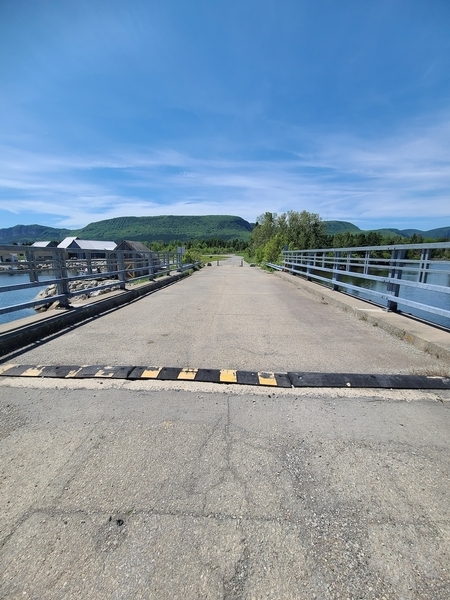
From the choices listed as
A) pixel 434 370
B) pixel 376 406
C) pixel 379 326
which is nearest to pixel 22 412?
pixel 376 406

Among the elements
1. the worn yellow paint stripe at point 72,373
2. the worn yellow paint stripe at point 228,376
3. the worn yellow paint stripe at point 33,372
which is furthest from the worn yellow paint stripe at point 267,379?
the worn yellow paint stripe at point 33,372

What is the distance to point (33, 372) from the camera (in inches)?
134

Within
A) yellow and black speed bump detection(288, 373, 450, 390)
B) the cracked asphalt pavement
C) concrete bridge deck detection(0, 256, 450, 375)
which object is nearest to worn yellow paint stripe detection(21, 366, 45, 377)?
concrete bridge deck detection(0, 256, 450, 375)

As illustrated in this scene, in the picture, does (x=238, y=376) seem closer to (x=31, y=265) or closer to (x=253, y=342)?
(x=253, y=342)

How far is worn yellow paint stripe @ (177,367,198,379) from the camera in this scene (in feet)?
10.7

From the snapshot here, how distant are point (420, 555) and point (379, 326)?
444 centimetres

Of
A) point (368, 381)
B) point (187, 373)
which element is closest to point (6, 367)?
point (187, 373)

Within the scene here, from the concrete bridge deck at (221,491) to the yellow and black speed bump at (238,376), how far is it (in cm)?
12

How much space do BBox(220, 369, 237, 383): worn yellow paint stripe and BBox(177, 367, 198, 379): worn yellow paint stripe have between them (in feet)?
1.06

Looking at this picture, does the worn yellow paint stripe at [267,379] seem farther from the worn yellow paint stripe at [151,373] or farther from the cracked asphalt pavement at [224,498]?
the worn yellow paint stripe at [151,373]

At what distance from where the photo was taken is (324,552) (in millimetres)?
1456

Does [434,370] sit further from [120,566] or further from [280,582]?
[120,566]

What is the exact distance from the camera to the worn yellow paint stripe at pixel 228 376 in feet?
10.5

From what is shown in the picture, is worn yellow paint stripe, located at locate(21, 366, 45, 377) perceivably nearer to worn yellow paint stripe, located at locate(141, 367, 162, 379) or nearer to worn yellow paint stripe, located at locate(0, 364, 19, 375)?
worn yellow paint stripe, located at locate(0, 364, 19, 375)
